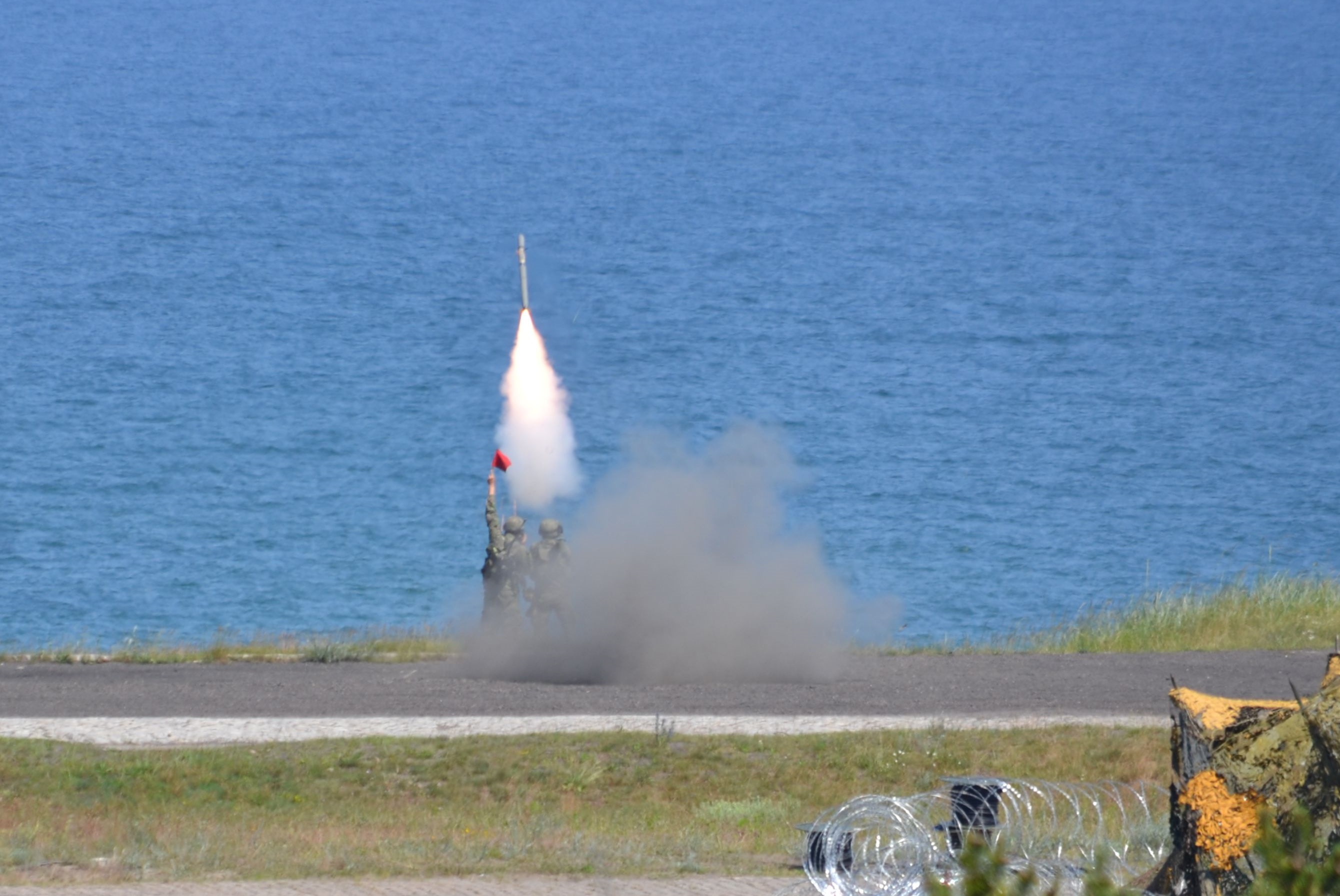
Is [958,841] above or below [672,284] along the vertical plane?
below

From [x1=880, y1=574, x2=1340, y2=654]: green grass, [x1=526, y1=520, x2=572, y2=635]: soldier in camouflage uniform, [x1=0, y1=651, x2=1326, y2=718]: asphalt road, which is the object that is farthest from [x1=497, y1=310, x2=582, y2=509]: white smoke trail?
[x1=880, y1=574, x2=1340, y2=654]: green grass

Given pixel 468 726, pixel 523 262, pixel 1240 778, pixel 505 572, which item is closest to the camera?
pixel 1240 778

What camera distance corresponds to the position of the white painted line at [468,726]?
17.9 m

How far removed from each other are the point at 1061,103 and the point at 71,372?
7162cm

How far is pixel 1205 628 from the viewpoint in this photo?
2480cm

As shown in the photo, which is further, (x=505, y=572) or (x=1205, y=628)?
(x=1205, y=628)

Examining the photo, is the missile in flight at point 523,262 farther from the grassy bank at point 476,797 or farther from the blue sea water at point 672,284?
the grassy bank at point 476,797

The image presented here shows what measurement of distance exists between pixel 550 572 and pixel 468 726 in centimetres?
517

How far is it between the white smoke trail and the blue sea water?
246 centimetres

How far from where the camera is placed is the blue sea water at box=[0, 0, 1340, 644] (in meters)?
52.1

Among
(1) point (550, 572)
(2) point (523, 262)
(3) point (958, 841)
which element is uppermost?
(2) point (523, 262)

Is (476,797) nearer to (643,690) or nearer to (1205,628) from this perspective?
(643,690)

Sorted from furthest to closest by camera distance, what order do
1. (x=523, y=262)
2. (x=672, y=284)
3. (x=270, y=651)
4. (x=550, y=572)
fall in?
(x=672, y=284)
(x=523, y=262)
(x=270, y=651)
(x=550, y=572)

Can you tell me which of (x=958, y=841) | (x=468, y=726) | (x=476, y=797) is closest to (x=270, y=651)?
(x=468, y=726)
